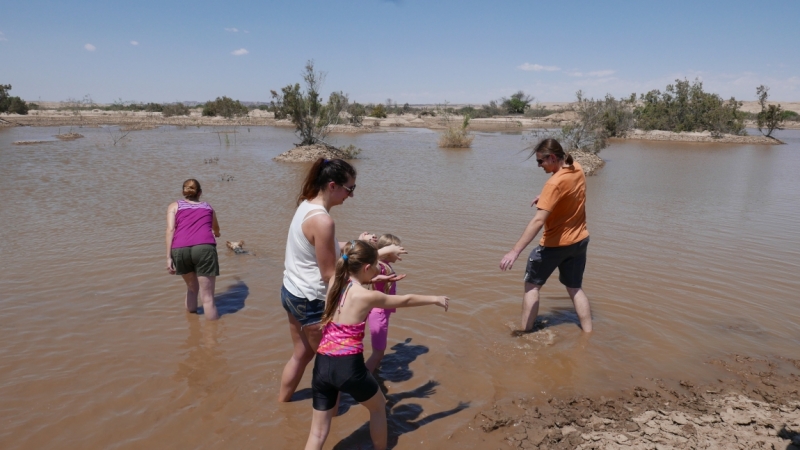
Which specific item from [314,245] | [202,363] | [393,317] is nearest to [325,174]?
[314,245]

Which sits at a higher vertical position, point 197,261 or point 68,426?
point 197,261

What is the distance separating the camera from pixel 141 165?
1662 cm

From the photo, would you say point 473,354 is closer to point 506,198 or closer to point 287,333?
point 287,333

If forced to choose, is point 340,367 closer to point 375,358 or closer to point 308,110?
point 375,358

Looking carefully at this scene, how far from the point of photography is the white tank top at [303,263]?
3125 millimetres

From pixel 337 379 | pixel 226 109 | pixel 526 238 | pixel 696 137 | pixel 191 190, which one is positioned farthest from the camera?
pixel 226 109

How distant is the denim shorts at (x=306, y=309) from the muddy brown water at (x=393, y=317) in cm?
81

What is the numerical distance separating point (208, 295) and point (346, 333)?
277 centimetres

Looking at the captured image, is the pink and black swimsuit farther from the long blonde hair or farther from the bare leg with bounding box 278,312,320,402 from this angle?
the bare leg with bounding box 278,312,320,402

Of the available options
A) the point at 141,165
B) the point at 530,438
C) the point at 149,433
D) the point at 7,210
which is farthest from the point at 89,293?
the point at 141,165

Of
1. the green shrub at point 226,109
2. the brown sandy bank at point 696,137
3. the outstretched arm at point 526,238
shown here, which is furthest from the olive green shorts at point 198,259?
the green shrub at point 226,109

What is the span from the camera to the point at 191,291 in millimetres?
5297

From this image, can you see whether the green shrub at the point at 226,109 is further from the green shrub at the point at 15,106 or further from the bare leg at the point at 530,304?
the bare leg at the point at 530,304

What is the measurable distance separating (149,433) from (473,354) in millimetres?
2589
